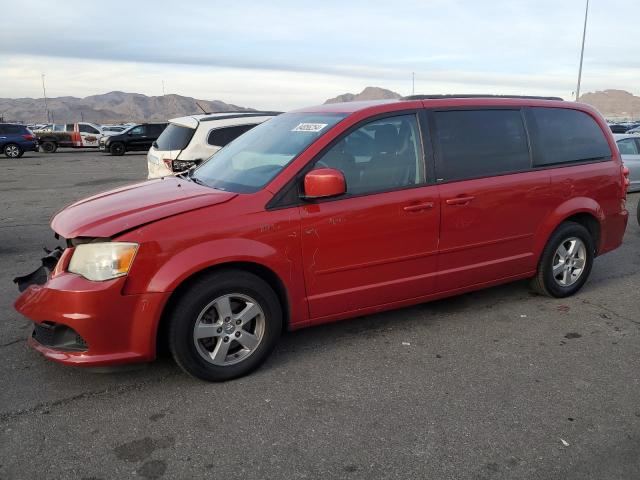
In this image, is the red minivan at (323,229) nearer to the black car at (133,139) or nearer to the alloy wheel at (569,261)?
the alloy wheel at (569,261)

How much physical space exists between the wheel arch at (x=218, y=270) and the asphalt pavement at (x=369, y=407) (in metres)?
0.28

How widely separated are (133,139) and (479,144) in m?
27.2

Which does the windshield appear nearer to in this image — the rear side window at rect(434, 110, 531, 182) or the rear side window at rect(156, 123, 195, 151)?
the rear side window at rect(434, 110, 531, 182)

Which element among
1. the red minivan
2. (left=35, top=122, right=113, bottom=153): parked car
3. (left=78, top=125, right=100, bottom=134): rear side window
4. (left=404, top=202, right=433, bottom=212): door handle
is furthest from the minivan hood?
(left=78, top=125, right=100, bottom=134): rear side window

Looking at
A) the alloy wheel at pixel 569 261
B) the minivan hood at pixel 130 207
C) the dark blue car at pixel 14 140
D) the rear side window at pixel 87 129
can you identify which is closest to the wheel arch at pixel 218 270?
the minivan hood at pixel 130 207

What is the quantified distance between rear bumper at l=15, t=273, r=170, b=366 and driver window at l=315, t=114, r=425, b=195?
1484 millimetres

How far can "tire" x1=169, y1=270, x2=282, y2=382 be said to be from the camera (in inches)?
131

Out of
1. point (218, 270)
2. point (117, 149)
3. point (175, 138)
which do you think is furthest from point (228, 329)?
point (117, 149)

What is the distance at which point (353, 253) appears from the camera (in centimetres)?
382

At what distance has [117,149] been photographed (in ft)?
92.8

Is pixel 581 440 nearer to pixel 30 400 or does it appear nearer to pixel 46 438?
pixel 46 438

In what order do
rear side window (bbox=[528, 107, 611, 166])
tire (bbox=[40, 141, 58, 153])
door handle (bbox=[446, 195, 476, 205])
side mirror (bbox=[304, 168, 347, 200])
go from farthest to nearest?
tire (bbox=[40, 141, 58, 153]), rear side window (bbox=[528, 107, 611, 166]), door handle (bbox=[446, 195, 476, 205]), side mirror (bbox=[304, 168, 347, 200])

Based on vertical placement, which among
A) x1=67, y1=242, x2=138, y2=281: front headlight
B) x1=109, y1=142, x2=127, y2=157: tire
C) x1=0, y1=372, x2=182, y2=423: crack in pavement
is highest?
x1=67, y1=242, x2=138, y2=281: front headlight

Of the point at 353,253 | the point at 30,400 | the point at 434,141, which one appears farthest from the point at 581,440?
the point at 30,400
